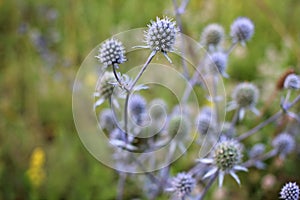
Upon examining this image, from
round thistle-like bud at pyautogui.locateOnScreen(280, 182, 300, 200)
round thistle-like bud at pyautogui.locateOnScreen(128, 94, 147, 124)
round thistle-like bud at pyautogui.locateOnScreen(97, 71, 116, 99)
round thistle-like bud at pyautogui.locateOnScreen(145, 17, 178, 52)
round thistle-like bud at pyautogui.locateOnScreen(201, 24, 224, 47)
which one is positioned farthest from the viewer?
round thistle-like bud at pyautogui.locateOnScreen(201, 24, 224, 47)

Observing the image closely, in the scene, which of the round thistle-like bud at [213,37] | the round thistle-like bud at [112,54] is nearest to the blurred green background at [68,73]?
the round thistle-like bud at [213,37]

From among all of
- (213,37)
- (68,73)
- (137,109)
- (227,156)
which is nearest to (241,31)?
(213,37)

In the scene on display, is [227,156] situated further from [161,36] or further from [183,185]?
[161,36]

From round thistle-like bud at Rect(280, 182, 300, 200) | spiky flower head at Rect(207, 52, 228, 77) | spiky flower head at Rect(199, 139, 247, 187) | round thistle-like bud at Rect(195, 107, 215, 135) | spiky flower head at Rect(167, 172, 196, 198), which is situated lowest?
round thistle-like bud at Rect(280, 182, 300, 200)

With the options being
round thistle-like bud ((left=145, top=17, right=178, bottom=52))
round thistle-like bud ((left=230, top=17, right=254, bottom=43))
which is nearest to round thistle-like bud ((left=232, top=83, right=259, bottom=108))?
round thistle-like bud ((left=230, top=17, right=254, bottom=43))

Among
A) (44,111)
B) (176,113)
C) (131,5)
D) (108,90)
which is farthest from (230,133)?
(131,5)

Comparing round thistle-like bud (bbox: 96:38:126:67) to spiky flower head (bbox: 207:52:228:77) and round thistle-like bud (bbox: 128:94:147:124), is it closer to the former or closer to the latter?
round thistle-like bud (bbox: 128:94:147:124)

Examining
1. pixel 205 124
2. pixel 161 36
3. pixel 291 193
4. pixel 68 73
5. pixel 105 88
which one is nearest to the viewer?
pixel 291 193
